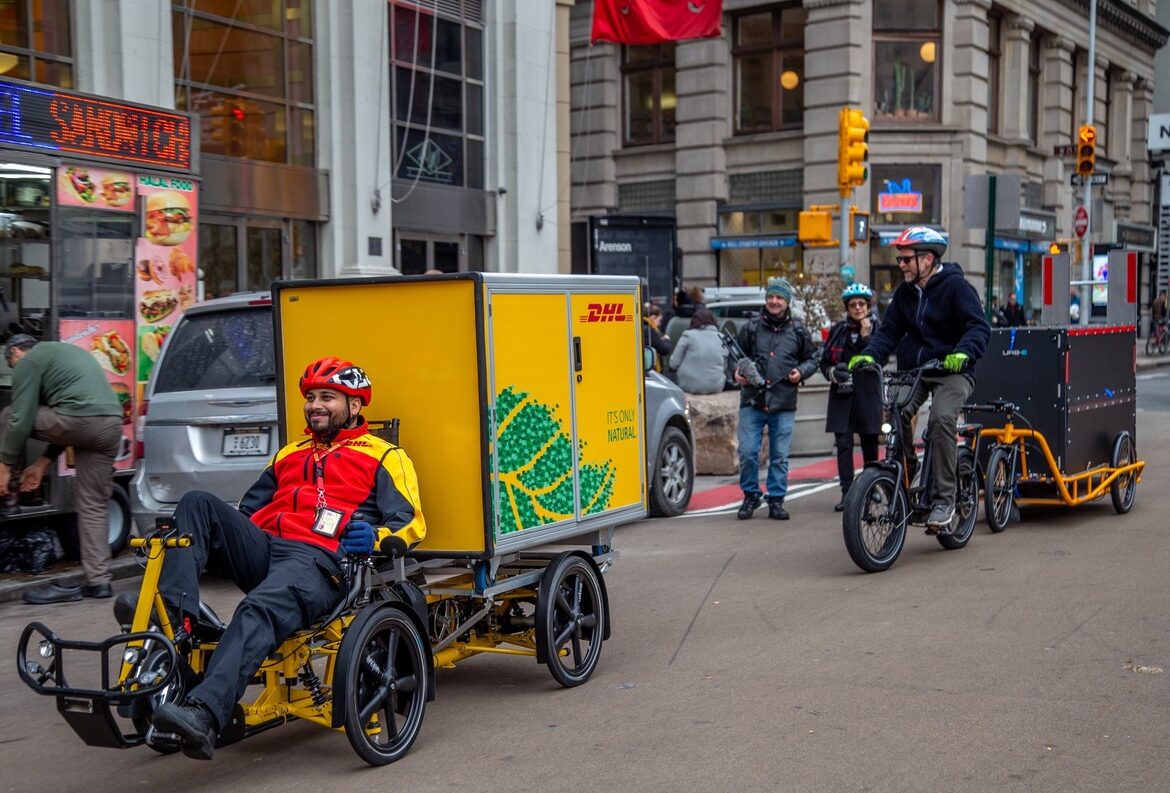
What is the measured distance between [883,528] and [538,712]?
147 inches

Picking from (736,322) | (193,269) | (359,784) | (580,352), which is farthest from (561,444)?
(736,322)

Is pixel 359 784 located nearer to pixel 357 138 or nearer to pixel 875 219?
pixel 357 138

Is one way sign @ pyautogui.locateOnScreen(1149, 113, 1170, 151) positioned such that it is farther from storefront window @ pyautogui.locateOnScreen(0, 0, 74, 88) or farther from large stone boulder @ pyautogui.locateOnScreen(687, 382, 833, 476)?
storefront window @ pyautogui.locateOnScreen(0, 0, 74, 88)

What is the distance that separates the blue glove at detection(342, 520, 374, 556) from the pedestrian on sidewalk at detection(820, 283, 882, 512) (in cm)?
605

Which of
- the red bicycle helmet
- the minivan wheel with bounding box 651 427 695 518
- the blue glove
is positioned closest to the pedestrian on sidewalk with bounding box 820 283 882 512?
the minivan wheel with bounding box 651 427 695 518

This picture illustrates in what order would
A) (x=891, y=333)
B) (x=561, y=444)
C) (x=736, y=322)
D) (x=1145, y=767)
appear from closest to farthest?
(x=1145, y=767), (x=561, y=444), (x=891, y=333), (x=736, y=322)

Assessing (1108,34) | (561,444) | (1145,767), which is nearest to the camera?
(1145,767)

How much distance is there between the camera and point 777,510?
11523mm

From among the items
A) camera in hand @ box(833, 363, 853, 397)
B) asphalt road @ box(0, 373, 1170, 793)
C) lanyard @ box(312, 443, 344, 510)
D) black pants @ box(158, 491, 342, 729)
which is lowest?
asphalt road @ box(0, 373, 1170, 793)

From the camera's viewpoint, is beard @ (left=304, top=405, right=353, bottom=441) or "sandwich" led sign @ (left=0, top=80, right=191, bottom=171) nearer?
beard @ (left=304, top=405, right=353, bottom=441)

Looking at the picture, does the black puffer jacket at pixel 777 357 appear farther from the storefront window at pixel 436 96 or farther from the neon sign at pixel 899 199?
the neon sign at pixel 899 199

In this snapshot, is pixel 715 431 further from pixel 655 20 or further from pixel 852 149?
pixel 655 20

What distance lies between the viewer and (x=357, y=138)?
17.4 m

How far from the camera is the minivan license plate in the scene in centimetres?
897
